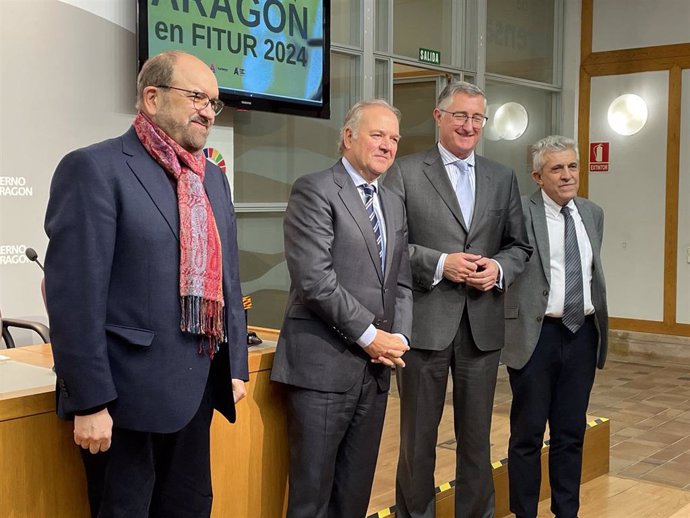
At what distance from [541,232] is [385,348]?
37.3 inches

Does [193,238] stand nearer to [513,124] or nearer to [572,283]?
[572,283]

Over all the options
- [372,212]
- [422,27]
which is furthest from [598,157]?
[372,212]

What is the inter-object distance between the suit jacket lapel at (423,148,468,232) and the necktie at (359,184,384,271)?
369 mm

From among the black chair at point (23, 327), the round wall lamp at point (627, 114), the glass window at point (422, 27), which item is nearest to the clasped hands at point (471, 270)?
the black chair at point (23, 327)

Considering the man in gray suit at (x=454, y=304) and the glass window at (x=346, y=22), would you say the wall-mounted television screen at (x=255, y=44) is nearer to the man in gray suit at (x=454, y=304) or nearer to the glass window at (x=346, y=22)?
the glass window at (x=346, y=22)

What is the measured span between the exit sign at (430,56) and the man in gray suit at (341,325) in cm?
425

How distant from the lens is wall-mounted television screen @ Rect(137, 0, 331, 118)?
14.9 feet

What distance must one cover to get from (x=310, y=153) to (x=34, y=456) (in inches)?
159

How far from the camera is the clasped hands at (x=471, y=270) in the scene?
2.96 meters

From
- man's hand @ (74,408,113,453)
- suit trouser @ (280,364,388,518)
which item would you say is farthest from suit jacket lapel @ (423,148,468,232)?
man's hand @ (74,408,113,453)

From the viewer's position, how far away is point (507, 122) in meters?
7.89

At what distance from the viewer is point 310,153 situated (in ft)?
19.7

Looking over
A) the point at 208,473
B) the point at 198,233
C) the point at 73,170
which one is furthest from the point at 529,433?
the point at 73,170

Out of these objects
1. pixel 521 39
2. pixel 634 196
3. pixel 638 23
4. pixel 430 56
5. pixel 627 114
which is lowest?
pixel 634 196
